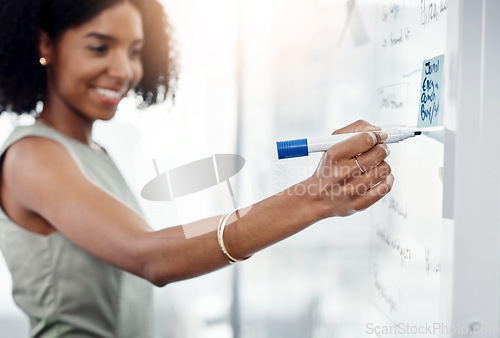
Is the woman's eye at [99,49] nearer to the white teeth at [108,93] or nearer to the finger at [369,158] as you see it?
the white teeth at [108,93]

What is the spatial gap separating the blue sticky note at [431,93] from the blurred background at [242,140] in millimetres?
642

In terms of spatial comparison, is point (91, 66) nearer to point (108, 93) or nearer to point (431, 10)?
point (108, 93)

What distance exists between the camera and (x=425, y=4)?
1.46 feet

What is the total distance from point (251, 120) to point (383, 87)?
81 cm

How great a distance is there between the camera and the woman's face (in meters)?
0.88

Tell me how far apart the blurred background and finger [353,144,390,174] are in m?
0.71

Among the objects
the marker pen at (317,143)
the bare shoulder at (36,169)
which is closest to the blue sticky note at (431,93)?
the marker pen at (317,143)

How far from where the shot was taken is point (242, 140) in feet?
4.43

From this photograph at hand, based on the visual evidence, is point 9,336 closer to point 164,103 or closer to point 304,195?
point 164,103

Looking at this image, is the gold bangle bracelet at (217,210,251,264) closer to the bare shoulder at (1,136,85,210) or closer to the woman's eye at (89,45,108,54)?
the bare shoulder at (1,136,85,210)

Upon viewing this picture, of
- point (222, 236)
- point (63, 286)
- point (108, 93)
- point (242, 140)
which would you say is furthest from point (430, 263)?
point (242, 140)

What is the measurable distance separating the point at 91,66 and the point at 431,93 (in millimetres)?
675

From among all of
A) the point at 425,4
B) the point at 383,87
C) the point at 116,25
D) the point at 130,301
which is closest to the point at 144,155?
the point at 116,25

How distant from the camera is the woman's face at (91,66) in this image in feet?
2.90
